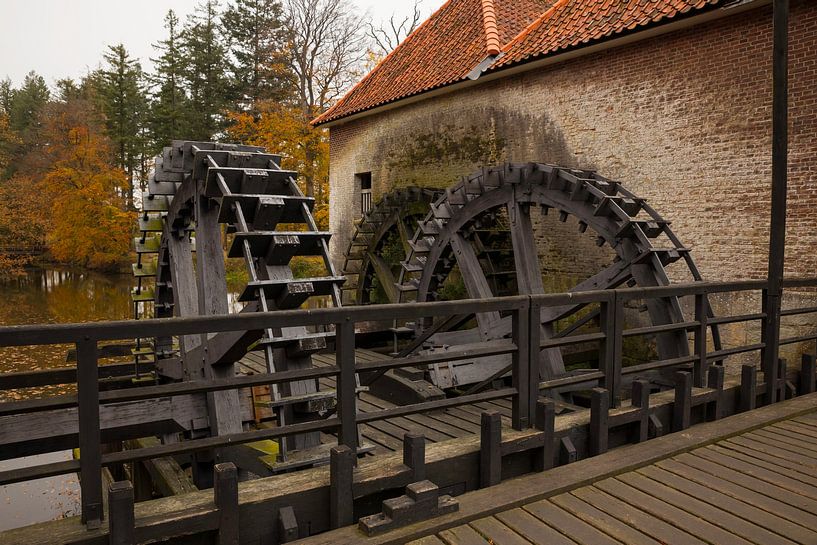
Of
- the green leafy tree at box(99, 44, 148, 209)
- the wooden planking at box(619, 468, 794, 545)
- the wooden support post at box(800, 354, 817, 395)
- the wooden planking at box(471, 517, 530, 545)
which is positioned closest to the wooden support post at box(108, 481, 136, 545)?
the wooden planking at box(471, 517, 530, 545)

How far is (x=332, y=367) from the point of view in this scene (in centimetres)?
268

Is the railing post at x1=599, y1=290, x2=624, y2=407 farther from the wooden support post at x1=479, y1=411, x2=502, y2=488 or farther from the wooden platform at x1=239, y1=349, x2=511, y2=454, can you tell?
the wooden platform at x1=239, y1=349, x2=511, y2=454

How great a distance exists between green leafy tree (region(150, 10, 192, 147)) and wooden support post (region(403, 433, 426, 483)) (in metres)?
29.6

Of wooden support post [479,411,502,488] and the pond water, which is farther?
the pond water

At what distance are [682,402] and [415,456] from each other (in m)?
1.99

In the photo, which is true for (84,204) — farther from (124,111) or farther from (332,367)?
(332,367)

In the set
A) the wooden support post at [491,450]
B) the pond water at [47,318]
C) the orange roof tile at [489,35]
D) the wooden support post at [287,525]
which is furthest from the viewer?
the pond water at [47,318]

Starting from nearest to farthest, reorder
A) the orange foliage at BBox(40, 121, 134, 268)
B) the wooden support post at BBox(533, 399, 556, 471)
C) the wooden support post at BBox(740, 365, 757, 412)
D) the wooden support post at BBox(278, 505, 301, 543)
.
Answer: the wooden support post at BBox(278, 505, 301, 543), the wooden support post at BBox(533, 399, 556, 471), the wooden support post at BBox(740, 365, 757, 412), the orange foliage at BBox(40, 121, 134, 268)

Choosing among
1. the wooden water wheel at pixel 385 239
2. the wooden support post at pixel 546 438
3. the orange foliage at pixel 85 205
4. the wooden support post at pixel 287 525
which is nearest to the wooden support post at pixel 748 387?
the wooden support post at pixel 546 438

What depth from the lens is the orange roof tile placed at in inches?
335

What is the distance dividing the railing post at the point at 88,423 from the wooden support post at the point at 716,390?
146 inches

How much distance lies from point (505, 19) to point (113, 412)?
1049 centimetres

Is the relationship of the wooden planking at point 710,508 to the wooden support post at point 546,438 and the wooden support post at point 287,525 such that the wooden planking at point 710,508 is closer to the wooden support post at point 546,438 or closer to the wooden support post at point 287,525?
the wooden support post at point 546,438

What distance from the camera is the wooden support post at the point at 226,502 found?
2303 mm
